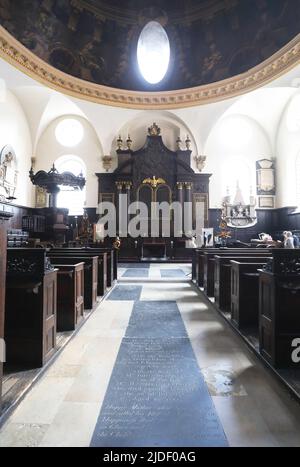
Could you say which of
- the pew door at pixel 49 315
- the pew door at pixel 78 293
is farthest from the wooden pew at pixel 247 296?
the pew door at pixel 49 315

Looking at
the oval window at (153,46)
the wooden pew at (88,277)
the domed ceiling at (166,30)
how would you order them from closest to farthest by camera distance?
the wooden pew at (88,277) → the domed ceiling at (166,30) → the oval window at (153,46)

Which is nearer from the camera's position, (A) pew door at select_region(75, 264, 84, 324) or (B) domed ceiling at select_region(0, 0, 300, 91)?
(A) pew door at select_region(75, 264, 84, 324)

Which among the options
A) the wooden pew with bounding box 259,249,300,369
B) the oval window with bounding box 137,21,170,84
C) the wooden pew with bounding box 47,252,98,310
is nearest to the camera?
the wooden pew with bounding box 259,249,300,369

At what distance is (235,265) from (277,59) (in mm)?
10386

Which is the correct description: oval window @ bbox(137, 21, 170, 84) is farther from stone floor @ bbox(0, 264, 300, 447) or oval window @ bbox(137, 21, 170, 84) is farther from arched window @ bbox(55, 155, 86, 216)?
stone floor @ bbox(0, 264, 300, 447)

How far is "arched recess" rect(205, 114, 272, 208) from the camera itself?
51.7 ft

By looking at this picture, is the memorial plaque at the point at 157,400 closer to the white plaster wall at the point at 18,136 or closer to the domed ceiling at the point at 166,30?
the domed ceiling at the point at 166,30

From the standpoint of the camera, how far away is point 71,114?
612 inches

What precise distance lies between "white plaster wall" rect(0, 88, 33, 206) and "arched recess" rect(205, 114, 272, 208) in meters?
9.42

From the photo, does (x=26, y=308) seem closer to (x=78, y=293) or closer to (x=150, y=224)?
(x=78, y=293)

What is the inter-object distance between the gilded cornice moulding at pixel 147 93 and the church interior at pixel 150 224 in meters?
0.06

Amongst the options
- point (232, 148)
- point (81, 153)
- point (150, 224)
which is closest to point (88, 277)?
point (150, 224)

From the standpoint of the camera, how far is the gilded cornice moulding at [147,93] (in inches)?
410

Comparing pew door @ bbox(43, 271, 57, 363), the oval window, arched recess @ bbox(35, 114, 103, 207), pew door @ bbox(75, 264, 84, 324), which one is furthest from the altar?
pew door @ bbox(43, 271, 57, 363)
